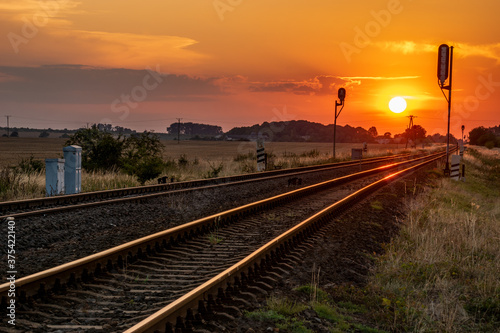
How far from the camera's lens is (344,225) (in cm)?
1177

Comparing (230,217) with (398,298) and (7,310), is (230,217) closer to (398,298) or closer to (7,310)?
(398,298)

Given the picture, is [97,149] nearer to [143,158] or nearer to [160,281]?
[143,158]

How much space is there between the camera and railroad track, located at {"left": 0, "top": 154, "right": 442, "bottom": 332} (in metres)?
5.15

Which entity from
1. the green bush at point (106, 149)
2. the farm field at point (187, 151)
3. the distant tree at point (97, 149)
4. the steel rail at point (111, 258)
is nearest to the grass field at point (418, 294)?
the steel rail at point (111, 258)

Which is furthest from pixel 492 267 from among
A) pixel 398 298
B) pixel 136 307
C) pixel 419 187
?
pixel 419 187

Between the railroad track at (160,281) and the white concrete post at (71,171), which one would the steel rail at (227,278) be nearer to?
the railroad track at (160,281)

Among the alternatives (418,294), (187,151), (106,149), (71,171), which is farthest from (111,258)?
(187,151)

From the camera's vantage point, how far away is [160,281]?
663 cm

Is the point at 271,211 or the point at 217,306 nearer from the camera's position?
the point at 217,306

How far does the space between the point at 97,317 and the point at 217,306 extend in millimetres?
1280

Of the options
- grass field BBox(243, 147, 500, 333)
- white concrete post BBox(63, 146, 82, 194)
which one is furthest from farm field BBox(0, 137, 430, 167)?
grass field BBox(243, 147, 500, 333)

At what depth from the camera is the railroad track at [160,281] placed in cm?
515

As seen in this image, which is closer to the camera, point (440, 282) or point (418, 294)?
point (418, 294)

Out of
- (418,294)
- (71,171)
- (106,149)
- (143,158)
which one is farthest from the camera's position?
(106,149)
